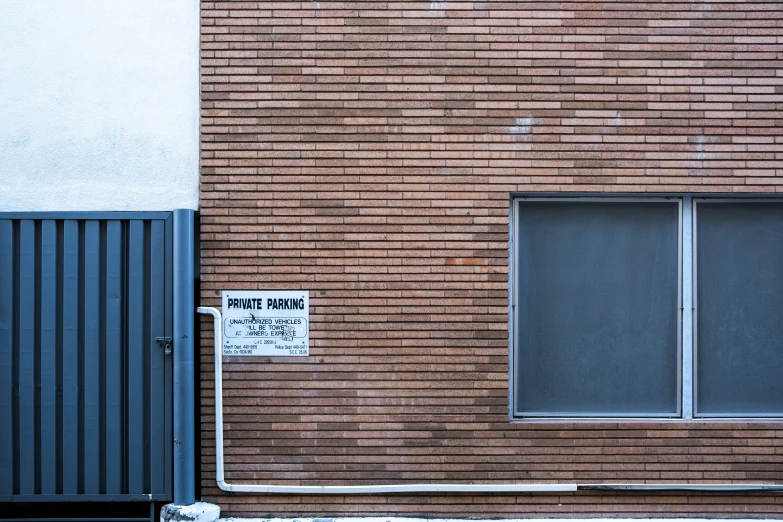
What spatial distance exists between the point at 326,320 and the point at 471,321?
3.65 feet

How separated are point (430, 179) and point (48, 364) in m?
3.23

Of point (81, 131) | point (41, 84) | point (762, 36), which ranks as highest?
point (762, 36)

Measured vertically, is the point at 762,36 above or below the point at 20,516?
above

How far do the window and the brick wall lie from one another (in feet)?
0.73

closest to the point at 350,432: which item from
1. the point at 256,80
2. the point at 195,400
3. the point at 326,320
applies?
the point at 326,320

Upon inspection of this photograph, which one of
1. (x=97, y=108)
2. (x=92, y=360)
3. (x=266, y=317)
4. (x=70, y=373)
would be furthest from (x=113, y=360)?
(x=97, y=108)

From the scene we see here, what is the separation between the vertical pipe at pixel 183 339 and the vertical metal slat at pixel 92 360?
0.62 m

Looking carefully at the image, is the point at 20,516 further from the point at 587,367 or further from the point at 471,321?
the point at 587,367

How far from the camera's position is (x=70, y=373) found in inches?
205

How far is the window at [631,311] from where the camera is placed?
5383mm

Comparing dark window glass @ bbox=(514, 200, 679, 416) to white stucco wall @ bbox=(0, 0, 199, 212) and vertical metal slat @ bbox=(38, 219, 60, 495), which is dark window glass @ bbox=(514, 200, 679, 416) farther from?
vertical metal slat @ bbox=(38, 219, 60, 495)

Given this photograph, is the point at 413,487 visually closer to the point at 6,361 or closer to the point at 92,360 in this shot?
the point at 92,360

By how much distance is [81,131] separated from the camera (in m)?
5.30

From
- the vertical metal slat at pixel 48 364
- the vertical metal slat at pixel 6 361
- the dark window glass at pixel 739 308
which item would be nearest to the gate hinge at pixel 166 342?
the vertical metal slat at pixel 48 364
